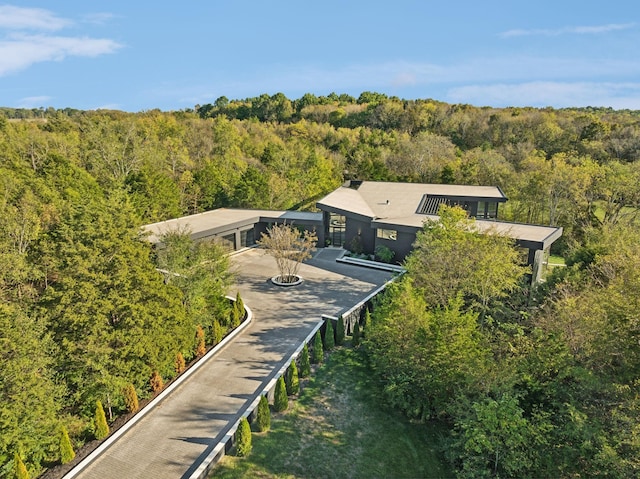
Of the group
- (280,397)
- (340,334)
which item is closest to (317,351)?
(340,334)

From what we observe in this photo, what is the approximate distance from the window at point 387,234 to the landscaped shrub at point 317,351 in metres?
13.3

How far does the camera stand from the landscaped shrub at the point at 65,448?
1180 centimetres

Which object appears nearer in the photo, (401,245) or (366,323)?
(366,323)

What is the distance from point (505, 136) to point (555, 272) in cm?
5011

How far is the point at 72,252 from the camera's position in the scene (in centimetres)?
1364

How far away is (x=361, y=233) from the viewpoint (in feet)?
106

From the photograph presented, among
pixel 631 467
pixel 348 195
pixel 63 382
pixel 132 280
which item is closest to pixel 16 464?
pixel 63 382

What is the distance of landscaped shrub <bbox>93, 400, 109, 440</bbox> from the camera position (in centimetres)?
1273

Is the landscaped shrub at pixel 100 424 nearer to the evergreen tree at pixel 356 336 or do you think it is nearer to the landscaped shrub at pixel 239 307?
the landscaped shrub at pixel 239 307

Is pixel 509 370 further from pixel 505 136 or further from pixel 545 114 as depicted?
pixel 545 114

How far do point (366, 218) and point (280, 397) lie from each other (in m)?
17.5

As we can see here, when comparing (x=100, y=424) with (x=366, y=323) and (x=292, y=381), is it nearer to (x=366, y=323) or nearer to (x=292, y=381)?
(x=292, y=381)

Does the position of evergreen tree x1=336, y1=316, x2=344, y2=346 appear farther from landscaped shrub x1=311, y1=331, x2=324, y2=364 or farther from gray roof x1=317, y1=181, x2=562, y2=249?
gray roof x1=317, y1=181, x2=562, y2=249

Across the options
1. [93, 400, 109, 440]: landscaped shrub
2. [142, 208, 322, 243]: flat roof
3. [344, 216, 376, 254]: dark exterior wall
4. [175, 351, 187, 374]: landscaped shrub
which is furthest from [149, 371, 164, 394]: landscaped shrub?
[344, 216, 376, 254]: dark exterior wall
